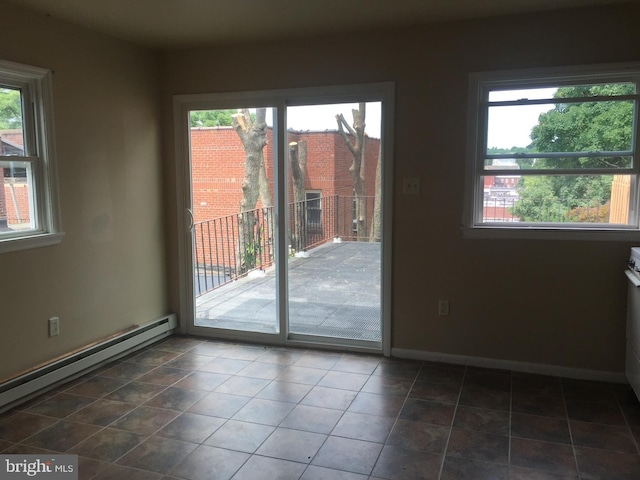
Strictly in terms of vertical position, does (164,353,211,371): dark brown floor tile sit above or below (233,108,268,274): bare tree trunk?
below

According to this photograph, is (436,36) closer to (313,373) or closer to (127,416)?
(313,373)

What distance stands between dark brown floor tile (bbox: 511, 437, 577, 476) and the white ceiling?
2.49 meters

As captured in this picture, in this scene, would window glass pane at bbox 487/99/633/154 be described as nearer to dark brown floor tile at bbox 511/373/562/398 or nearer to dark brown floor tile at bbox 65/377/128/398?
dark brown floor tile at bbox 511/373/562/398

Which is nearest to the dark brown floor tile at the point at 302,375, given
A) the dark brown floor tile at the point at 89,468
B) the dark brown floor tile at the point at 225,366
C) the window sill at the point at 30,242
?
the dark brown floor tile at the point at 225,366

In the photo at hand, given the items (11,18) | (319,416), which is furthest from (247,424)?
(11,18)

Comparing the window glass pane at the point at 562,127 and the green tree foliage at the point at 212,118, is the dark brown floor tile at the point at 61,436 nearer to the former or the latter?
the green tree foliage at the point at 212,118

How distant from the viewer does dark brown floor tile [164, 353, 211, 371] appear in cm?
371

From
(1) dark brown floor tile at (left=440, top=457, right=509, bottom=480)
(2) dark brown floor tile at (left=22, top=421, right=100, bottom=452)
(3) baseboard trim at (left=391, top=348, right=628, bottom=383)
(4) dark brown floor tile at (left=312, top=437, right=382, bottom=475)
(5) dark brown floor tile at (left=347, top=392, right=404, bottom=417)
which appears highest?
(3) baseboard trim at (left=391, top=348, right=628, bottom=383)

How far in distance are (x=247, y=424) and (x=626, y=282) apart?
253 centimetres

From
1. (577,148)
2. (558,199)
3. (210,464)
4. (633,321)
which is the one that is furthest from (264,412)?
(577,148)

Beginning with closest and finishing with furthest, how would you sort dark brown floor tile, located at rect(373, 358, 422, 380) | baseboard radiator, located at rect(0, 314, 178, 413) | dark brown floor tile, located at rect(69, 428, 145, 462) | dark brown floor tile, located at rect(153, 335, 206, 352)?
dark brown floor tile, located at rect(69, 428, 145, 462)
baseboard radiator, located at rect(0, 314, 178, 413)
dark brown floor tile, located at rect(373, 358, 422, 380)
dark brown floor tile, located at rect(153, 335, 206, 352)

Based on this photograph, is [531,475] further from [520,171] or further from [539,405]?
[520,171]

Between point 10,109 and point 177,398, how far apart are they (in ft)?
6.68

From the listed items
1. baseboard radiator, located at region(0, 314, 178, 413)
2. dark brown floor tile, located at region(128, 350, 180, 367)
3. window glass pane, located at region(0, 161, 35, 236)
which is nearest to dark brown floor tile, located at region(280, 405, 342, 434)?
dark brown floor tile, located at region(128, 350, 180, 367)
